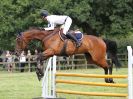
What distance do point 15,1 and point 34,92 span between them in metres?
19.4

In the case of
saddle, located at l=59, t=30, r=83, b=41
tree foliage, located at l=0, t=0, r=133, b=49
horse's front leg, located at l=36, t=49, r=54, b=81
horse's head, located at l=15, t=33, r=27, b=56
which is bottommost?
horse's front leg, located at l=36, t=49, r=54, b=81

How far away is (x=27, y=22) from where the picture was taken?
105 ft

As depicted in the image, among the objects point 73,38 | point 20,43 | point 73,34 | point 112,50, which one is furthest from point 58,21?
point 112,50

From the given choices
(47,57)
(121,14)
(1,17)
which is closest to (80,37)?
(47,57)

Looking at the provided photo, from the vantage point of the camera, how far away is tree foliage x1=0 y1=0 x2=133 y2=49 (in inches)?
1249

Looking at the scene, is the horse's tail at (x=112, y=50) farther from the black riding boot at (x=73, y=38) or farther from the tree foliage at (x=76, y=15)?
the tree foliage at (x=76, y=15)

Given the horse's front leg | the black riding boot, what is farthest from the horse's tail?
the horse's front leg

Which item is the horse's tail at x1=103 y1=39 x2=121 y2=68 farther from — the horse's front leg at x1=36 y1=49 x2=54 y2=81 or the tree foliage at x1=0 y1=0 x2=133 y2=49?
the tree foliage at x1=0 y1=0 x2=133 y2=49

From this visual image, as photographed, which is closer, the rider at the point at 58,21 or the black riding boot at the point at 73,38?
the rider at the point at 58,21

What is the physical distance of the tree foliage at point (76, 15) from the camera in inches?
1249

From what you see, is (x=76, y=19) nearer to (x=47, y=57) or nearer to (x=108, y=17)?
(x=108, y=17)

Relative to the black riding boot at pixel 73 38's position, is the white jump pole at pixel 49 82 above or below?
below

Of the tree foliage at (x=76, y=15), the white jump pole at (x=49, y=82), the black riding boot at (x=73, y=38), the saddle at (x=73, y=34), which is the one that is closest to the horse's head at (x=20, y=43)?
the white jump pole at (x=49, y=82)

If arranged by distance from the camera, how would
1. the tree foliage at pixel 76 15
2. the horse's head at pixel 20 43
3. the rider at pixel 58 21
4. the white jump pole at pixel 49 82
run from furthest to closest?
the tree foliage at pixel 76 15, the horse's head at pixel 20 43, the rider at pixel 58 21, the white jump pole at pixel 49 82
